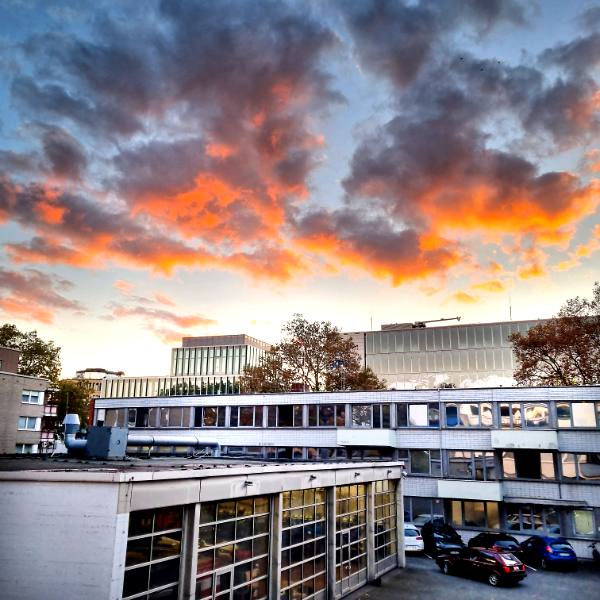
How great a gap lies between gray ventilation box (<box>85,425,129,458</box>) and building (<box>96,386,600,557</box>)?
34.0 feet

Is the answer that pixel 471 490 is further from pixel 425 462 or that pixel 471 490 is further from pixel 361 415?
pixel 361 415

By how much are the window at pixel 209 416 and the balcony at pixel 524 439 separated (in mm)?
21918

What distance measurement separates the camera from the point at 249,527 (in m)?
17.2

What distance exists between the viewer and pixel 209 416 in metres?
44.9

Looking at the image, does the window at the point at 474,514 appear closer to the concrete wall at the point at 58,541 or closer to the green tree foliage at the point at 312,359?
the green tree foliage at the point at 312,359

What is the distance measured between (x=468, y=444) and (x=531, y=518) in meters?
5.80

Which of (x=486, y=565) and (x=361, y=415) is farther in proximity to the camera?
(x=361, y=415)

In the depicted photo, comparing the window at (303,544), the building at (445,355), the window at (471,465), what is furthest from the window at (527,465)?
the building at (445,355)

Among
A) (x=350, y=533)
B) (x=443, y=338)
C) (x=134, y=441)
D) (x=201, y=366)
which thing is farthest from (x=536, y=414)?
(x=201, y=366)

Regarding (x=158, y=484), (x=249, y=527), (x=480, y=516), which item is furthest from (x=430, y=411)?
(x=158, y=484)

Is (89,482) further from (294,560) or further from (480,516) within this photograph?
(480,516)

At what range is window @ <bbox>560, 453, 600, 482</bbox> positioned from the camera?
1289 inches

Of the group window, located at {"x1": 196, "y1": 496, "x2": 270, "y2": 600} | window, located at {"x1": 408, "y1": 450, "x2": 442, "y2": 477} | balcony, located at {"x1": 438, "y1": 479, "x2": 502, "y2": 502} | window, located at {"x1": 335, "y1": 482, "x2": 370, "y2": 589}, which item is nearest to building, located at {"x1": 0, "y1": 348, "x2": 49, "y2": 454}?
window, located at {"x1": 408, "y1": 450, "x2": 442, "y2": 477}

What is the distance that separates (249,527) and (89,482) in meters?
6.91
